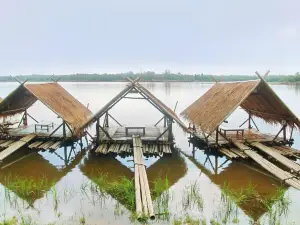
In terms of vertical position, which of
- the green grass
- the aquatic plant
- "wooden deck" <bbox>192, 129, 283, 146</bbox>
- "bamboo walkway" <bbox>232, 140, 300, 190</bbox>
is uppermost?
"wooden deck" <bbox>192, 129, 283, 146</bbox>

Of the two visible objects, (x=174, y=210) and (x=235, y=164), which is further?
(x=235, y=164)

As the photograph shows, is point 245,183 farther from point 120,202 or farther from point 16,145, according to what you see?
point 16,145

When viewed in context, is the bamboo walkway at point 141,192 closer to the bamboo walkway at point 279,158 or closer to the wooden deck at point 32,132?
the bamboo walkway at point 279,158

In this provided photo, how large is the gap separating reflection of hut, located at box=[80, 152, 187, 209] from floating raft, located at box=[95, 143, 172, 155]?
0.37 metres

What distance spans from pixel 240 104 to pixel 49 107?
9279mm

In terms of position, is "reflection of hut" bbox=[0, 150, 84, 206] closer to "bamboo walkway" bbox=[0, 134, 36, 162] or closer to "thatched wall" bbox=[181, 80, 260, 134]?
"bamboo walkway" bbox=[0, 134, 36, 162]

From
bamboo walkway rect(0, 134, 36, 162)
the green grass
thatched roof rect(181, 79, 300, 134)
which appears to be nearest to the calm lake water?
the green grass

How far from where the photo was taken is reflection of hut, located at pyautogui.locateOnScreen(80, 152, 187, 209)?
10484mm

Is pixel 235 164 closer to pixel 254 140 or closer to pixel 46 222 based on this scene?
pixel 254 140

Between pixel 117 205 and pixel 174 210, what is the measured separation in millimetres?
1528

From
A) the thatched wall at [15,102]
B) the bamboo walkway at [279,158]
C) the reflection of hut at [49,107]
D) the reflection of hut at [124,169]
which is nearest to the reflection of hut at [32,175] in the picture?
the reflection of hut at [124,169]

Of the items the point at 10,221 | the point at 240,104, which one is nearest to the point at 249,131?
the point at 240,104

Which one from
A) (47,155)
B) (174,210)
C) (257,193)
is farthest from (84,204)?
(47,155)

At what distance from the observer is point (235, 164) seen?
12.1 meters
